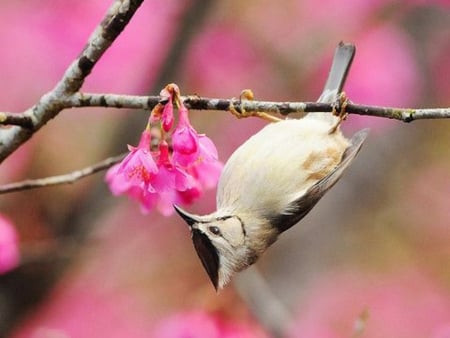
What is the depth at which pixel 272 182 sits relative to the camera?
2.64 metres

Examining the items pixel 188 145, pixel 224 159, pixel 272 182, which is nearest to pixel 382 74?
pixel 224 159

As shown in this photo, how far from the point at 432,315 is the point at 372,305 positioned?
41 cm

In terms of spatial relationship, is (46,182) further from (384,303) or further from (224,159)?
(384,303)

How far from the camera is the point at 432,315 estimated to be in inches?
241

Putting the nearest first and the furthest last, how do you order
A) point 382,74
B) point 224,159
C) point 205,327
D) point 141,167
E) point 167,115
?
point 167,115
point 141,167
point 205,327
point 382,74
point 224,159

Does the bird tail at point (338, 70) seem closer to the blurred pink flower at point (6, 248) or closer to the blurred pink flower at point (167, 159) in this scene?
the blurred pink flower at point (167, 159)

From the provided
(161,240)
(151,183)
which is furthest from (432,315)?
(151,183)

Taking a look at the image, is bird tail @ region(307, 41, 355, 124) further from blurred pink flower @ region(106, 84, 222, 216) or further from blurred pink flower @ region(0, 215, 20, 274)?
blurred pink flower @ region(0, 215, 20, 274)

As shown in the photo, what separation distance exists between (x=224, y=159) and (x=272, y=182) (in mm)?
2915

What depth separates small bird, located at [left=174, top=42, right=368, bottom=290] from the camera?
2572 millimetres

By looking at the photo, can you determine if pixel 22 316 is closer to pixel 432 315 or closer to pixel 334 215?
pixel 334 215

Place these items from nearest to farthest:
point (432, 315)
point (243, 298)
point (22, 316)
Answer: point (243, 298), point (22, 316), point (432, 315)

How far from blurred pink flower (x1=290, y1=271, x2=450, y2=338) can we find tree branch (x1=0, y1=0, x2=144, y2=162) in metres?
4.03

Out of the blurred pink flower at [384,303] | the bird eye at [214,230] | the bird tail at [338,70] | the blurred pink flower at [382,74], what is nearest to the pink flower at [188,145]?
the bird eye at [214,230]
